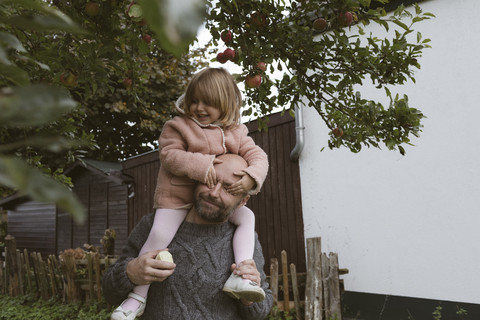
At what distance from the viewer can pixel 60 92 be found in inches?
10.9

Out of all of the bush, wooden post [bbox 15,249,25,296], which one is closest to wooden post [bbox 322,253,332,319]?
the bush

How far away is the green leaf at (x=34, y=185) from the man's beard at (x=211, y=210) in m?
1.43

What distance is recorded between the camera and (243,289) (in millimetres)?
1628

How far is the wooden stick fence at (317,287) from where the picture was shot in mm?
5102

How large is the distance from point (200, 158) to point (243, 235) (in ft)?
1.46

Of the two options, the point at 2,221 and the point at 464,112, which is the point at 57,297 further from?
the point at 2,221

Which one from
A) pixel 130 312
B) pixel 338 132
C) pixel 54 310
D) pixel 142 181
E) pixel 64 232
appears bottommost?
pixel 54 310

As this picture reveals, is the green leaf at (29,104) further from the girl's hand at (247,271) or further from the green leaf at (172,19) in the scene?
the girl's hand at (247,271)

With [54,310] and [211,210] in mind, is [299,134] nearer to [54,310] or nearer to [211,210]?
[211,210]

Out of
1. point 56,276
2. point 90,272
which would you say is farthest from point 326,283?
point 56,276

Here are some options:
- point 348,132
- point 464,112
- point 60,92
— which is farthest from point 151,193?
point 60,92

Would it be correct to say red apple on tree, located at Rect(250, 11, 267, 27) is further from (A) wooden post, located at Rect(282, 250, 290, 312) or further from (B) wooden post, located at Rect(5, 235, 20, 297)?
(B) wooden post, located at Rect(5, 235, 20, 297)

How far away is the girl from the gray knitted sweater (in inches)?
2.2

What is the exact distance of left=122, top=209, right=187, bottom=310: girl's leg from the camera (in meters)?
1.75
